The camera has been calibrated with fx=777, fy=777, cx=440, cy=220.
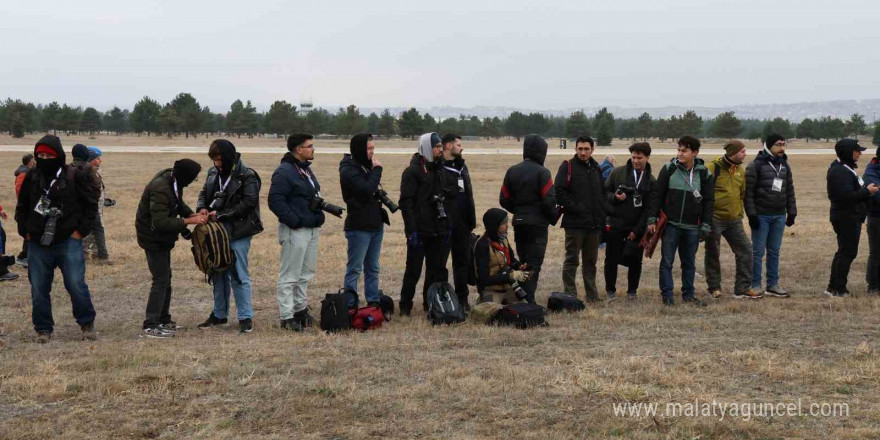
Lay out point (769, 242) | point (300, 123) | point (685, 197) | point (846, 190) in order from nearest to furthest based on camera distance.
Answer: point (685, 197) < point (846, 190) < point (769, 242) < point (300, 123)

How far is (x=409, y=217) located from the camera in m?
8.45

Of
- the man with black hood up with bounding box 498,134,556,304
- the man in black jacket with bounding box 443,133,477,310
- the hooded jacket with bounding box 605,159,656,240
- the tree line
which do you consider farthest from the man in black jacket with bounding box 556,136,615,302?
the tree line

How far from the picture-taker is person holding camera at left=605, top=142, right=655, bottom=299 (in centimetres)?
962

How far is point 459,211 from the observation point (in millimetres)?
8711

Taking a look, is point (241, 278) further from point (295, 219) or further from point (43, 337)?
point (43, 337)

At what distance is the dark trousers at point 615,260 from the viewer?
9797 millimetres

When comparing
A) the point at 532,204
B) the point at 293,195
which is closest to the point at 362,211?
the point at 293,195

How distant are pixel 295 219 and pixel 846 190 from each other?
22.3 ft

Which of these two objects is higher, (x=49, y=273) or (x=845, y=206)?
(x=845, y=206)

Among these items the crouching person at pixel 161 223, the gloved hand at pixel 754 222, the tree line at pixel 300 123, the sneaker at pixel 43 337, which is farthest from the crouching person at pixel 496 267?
the tree line at pixel 300 123

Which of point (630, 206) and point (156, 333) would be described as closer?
point (156, 333)

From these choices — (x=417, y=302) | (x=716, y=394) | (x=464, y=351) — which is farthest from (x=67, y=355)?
(x=716, y=394)

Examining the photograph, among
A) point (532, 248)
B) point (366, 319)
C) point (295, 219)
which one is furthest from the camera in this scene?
point (532, 248)

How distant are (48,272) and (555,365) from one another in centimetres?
495
